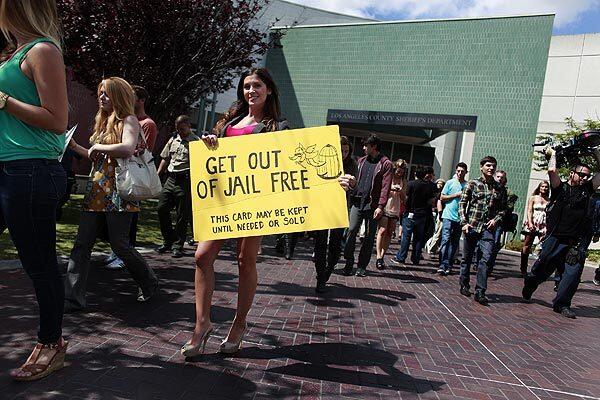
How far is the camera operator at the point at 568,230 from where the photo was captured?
6367mm

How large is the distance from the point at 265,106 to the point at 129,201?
4.78ft

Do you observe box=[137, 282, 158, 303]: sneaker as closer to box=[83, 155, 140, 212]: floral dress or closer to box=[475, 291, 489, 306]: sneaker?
box=[83, 155, 140, 212]: floral dress

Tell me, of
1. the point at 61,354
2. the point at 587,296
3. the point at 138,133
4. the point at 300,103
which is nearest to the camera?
the point at 61,354

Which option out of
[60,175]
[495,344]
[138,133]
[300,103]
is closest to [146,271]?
[138,133]

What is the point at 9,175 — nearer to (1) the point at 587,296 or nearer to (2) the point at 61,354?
(2) the point at 61,354

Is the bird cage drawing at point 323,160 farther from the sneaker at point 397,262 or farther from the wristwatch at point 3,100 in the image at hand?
the sneaker at point 397,262

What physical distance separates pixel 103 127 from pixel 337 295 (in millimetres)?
3191

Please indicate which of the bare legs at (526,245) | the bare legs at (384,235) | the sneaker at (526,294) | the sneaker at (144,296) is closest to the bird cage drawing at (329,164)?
the sneaker at (144,296)

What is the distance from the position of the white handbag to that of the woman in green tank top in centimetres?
130

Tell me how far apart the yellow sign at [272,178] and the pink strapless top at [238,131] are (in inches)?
4.6

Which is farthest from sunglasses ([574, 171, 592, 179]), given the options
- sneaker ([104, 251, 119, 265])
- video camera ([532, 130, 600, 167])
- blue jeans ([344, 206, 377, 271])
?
sneaker ([104, 251, 119, 265])

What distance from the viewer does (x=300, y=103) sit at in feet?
77.5

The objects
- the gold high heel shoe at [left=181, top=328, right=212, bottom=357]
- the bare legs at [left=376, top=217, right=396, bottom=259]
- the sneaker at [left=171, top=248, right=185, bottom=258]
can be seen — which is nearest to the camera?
the gold high heel shoe at [left=181, top=328, right=212, bottom=357]

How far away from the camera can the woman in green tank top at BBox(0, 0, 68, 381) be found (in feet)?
8.02
